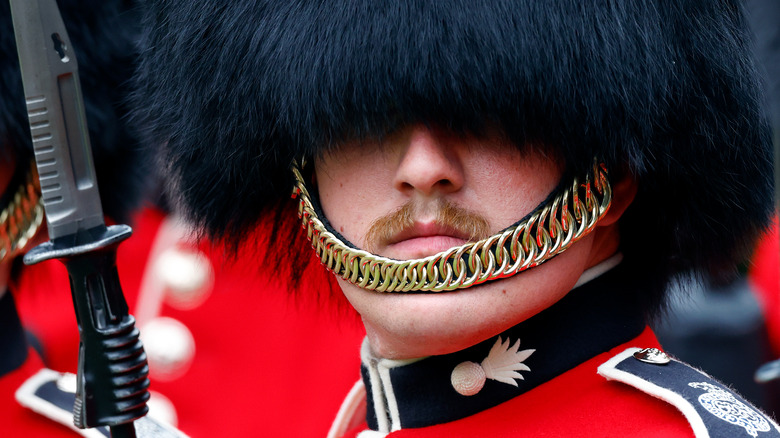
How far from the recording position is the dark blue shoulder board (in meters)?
1.22

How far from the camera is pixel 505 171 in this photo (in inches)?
50.4

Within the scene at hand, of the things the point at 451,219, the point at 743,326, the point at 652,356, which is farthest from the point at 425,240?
the point at 743,326

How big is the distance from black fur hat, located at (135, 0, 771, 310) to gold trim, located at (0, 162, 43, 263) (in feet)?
1.64

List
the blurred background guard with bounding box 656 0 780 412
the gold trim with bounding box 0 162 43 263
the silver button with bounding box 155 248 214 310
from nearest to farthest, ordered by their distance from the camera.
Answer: the gold trim with bounding box 0 162 43 263
the blurred background guard with bounding box 656 0 780 412
the silver button with bounding box 155 248 214 310

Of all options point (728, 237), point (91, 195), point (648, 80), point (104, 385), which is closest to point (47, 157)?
point (91, 195)

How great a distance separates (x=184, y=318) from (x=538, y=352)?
1.48m

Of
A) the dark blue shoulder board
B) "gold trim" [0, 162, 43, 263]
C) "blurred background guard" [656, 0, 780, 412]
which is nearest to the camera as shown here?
the dark blue shoulder board

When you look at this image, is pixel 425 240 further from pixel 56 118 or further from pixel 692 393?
pixel 56 118

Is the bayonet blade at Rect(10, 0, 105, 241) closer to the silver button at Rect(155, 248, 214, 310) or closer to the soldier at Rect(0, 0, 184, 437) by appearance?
the soldier at Rect(0, 0, 184, 437)

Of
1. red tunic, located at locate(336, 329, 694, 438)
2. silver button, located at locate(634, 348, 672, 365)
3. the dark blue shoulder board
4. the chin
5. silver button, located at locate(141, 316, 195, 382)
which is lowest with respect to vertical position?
silver button, located at locate(141, 316, 195, 382)

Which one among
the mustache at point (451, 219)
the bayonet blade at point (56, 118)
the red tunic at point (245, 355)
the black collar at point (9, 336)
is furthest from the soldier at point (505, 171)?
the red tunic at point (245, 355)

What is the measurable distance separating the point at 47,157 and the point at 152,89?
0.42 metres

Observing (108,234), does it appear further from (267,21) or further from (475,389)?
(475,389)

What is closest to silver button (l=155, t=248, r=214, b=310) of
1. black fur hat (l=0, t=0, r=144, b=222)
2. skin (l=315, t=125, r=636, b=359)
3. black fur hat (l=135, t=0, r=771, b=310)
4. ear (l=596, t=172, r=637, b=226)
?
black fur hat (l=0, t=0, r=144, b=222)
